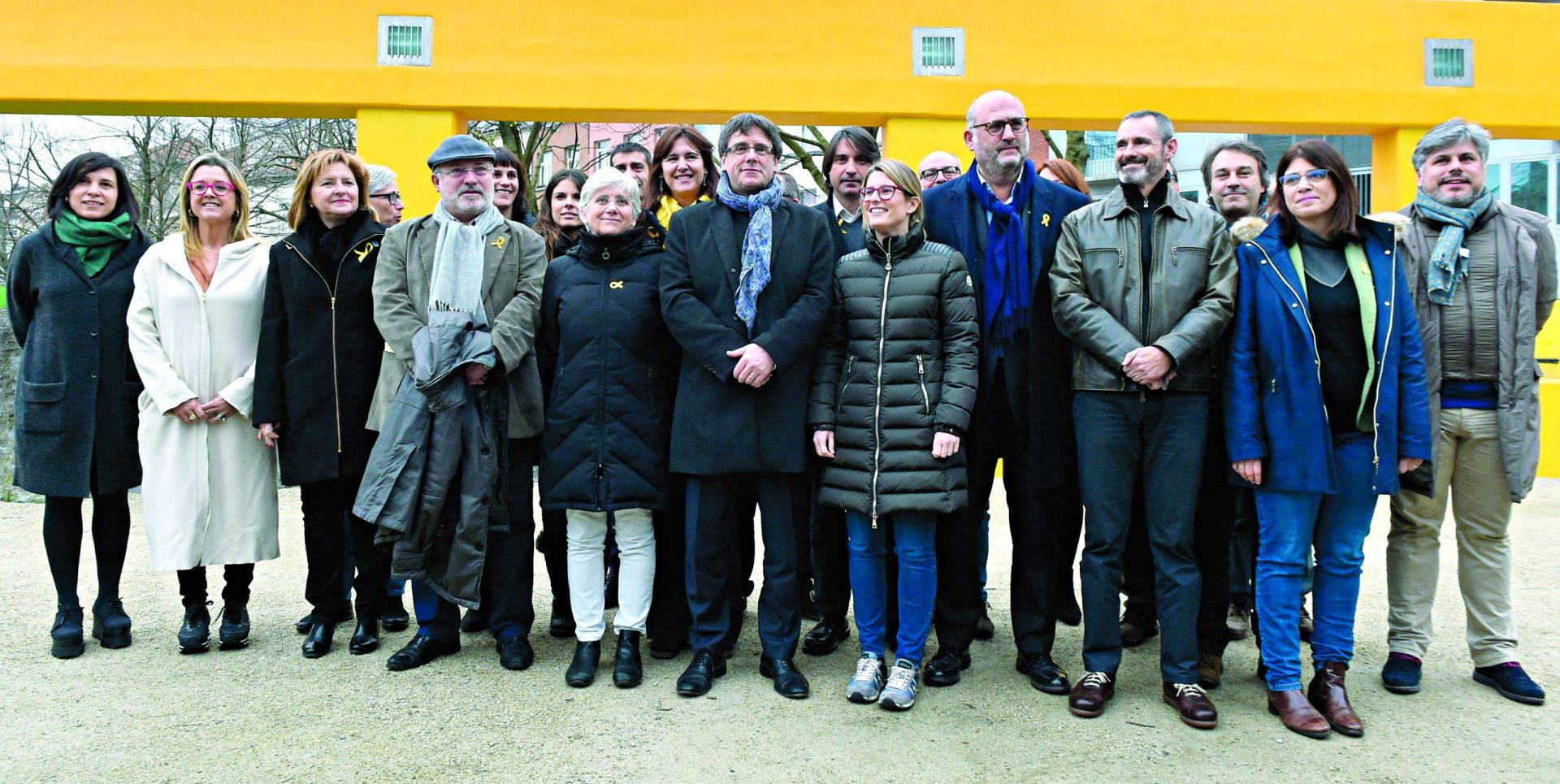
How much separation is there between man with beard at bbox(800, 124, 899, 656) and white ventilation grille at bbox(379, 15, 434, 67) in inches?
205

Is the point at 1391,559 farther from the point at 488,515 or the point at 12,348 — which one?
the point at 12,348

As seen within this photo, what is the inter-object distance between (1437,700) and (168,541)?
479cm

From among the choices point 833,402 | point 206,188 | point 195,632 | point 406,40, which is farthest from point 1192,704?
point 406,40

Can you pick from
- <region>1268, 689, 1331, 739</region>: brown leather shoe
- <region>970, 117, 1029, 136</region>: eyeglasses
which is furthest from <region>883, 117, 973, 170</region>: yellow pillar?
<region>1268, 689, 1331, 739</region>: brown leather shoe

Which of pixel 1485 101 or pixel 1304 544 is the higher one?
pixel 1485 101

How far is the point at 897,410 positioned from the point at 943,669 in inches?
39.0

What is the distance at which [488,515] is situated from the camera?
4.01 metres

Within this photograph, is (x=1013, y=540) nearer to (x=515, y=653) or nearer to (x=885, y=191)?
(x=885, y=191)

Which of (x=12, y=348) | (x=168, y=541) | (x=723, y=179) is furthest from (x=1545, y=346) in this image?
(x=12, y=348)

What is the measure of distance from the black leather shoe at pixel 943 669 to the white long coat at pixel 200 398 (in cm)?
272

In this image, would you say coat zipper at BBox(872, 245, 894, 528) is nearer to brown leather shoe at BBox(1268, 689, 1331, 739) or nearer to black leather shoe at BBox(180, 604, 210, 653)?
brown leather shoe at BBox(1268, 689, 1331, 739)

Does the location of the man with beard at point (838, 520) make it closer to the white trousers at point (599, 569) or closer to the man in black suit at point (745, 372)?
the man in black suit at point (745, 372)

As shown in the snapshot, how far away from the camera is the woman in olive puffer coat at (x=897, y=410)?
12.0 ft

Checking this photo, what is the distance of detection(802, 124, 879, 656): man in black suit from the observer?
429cm
